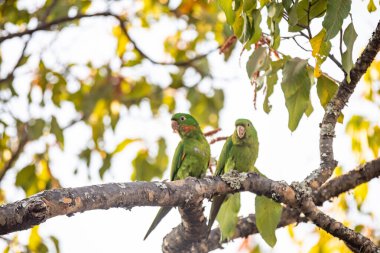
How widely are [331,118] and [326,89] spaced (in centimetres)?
15

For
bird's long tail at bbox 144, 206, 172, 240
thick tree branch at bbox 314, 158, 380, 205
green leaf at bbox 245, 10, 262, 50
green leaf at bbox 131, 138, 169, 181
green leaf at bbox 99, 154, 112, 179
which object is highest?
green leaf at bbox 99, 154, 112, 179

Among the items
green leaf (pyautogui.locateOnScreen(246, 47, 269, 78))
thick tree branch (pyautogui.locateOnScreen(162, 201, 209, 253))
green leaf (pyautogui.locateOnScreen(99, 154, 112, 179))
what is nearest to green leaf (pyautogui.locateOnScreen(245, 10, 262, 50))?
green leaf (pyautogui.locateOnScreen(246, 47, 269, 78))

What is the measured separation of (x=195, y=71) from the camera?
6.09m

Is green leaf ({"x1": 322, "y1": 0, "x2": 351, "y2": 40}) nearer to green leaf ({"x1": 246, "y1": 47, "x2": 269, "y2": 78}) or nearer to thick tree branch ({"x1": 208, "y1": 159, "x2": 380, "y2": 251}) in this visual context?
green leaf ({"x1": 246, "y1": 47, "x2": 269, "y2": 78})

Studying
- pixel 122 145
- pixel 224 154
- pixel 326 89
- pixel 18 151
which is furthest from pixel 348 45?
pixel 18 151

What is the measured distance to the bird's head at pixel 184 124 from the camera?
13.9 ft

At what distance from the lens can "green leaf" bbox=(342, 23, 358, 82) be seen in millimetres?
2230

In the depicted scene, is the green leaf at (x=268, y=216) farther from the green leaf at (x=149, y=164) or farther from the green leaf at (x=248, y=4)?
the green leaf at (x=149, y=164)

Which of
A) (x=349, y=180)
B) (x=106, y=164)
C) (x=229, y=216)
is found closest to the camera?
(x=229, y=216)

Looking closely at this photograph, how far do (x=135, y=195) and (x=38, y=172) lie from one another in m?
3.59

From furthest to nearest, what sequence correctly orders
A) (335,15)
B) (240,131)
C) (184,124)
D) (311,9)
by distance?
(184,124), (240,131), (311,9), (335,15)

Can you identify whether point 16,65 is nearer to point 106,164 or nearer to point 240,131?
point 106,164

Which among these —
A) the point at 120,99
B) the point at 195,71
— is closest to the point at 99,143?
the point at 120,99

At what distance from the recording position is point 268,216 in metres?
2.88
